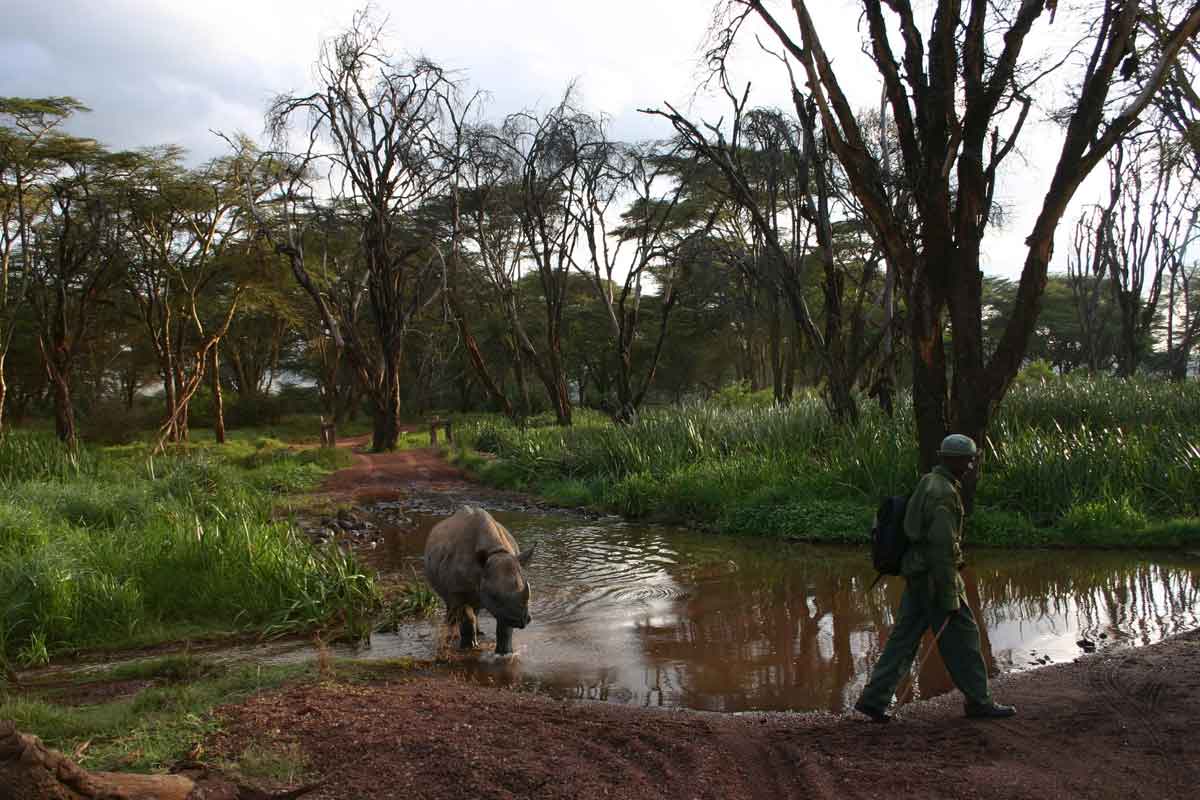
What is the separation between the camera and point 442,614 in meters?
8.07

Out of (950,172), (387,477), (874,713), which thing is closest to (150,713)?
(874,713)

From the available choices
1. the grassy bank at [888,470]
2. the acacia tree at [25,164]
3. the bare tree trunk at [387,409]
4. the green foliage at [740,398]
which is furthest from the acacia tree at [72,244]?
the green foliage at [740,398]

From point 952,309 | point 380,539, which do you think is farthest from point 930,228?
point 380,539

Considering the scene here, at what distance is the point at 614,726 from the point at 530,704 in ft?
2.18

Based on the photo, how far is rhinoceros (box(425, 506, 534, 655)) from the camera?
20.8 feet

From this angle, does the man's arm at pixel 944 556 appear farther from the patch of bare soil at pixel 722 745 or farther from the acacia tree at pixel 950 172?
the acacia tree at pixel 950 172

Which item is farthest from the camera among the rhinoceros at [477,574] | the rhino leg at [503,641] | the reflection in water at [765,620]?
the rhino leg at [503,641]

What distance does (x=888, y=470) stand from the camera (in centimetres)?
1249

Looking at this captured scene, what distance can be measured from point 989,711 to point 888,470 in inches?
300

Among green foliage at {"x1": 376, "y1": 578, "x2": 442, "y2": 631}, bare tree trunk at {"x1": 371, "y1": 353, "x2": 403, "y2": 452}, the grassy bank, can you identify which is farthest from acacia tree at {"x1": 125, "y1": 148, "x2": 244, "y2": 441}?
green foliage at {"x1": 376, "y1": 578, "x2": 442, "y2": 631}

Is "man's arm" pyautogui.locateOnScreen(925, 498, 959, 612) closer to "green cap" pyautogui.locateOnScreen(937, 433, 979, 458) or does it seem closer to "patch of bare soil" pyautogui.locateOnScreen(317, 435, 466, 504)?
"green cap" pyautogui.locateOnScreen(937, 433, 979, 458)

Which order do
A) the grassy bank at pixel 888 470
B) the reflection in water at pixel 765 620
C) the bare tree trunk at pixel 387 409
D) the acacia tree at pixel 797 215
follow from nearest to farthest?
the reflection in water at pixel 765 620 → the grassy bank at pixel 888 470 → the acacia tree at pixel 797 215 → the bare tree trunk at pixel 387 409

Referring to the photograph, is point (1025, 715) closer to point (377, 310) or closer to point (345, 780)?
point (345, 780)

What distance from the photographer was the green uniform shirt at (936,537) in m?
5.08
